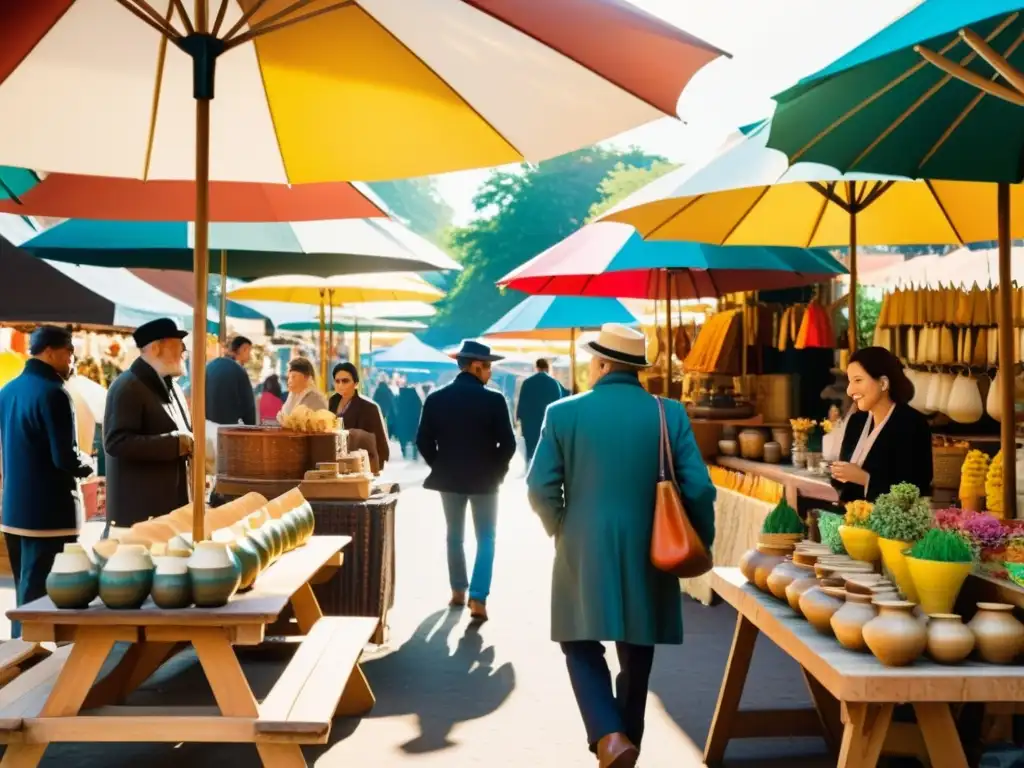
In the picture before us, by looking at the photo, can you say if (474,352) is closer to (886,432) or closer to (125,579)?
(886,432)

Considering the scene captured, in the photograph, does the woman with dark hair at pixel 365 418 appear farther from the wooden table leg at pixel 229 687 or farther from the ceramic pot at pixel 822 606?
the ceramic pot at pixel 822 606

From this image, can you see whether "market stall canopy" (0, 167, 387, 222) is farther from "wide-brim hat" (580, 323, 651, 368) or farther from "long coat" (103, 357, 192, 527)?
"wide-brim hat" (580, 323, 651, 368)

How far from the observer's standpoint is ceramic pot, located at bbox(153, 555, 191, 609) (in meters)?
4.13

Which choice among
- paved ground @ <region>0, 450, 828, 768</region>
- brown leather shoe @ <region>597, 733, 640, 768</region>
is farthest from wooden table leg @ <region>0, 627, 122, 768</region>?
brown leather shoe @ <region>597, 733, 640, 768</region>

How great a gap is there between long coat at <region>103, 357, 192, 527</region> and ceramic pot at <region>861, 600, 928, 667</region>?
4.32 m

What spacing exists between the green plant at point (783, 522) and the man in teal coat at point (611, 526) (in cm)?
35

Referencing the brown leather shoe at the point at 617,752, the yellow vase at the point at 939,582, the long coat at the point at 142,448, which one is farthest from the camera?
the long coat at the point at 142,448

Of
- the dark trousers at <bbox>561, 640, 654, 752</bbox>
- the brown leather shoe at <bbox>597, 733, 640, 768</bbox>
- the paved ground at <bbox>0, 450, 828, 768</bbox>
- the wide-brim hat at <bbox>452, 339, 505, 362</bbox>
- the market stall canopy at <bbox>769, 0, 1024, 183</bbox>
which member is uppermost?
the market stall canopy at <bbox>769, 0, 1024, 183</bbox>

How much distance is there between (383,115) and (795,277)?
5.87 metres

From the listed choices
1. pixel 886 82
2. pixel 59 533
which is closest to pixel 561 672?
pixel 59 533

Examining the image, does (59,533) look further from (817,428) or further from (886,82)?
(817,428)

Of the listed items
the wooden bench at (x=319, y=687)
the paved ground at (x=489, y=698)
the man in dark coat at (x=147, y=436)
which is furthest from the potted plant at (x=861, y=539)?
the man in dark coat at (x=147, y=436)

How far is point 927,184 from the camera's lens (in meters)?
7.92

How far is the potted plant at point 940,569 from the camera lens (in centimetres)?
398
